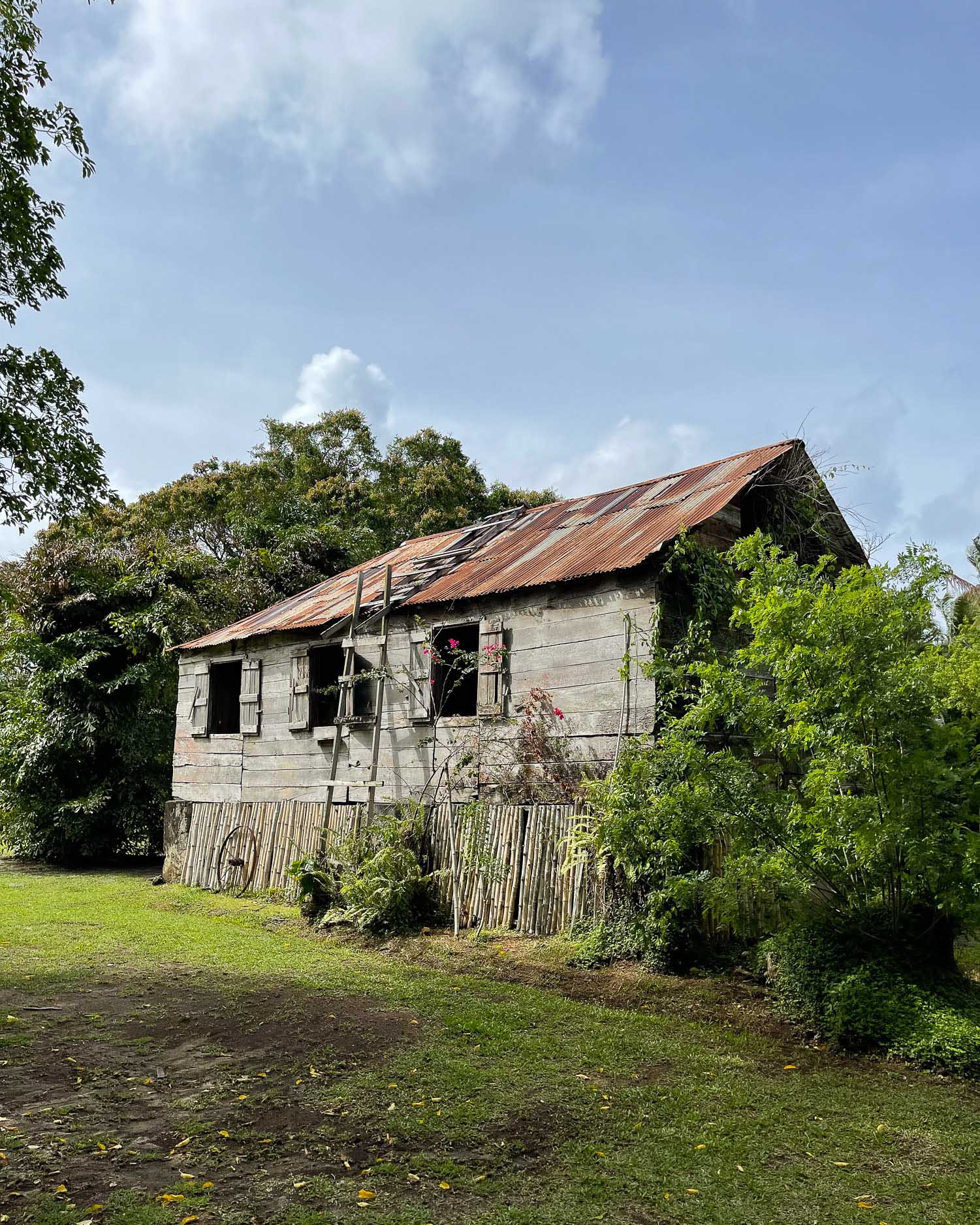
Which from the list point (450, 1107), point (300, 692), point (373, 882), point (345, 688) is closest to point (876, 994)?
point (450, 1107)

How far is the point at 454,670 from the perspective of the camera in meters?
14.2

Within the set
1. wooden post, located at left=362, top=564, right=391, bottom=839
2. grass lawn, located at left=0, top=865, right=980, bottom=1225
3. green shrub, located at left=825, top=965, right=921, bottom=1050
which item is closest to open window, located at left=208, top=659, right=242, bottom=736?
wooden post, located at left=362, top=564, right=391, bottom=839

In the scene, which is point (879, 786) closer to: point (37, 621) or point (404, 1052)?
point (404, 1052)

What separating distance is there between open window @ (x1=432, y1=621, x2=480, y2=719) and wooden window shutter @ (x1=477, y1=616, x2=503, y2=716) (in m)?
0.23

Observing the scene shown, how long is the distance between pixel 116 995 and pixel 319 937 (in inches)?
134

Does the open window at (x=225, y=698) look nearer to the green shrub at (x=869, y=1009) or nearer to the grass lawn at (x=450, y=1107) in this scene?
the grass lawn at (x=450, y=1107)

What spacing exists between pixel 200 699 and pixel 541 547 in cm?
788

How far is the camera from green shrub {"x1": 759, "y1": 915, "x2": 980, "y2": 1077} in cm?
654

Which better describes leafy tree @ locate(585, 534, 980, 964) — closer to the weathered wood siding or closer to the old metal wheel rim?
the weathered wood siding

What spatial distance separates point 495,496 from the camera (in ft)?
107

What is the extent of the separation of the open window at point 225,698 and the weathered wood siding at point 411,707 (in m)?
0.36

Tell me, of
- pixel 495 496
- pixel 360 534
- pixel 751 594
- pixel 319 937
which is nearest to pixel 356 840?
pixel 319 937

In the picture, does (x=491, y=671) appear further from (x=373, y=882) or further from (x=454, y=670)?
(x=373, y=882)

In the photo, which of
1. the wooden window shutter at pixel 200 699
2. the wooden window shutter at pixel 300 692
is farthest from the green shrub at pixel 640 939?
the wooden window shutter at pixel 200 699
